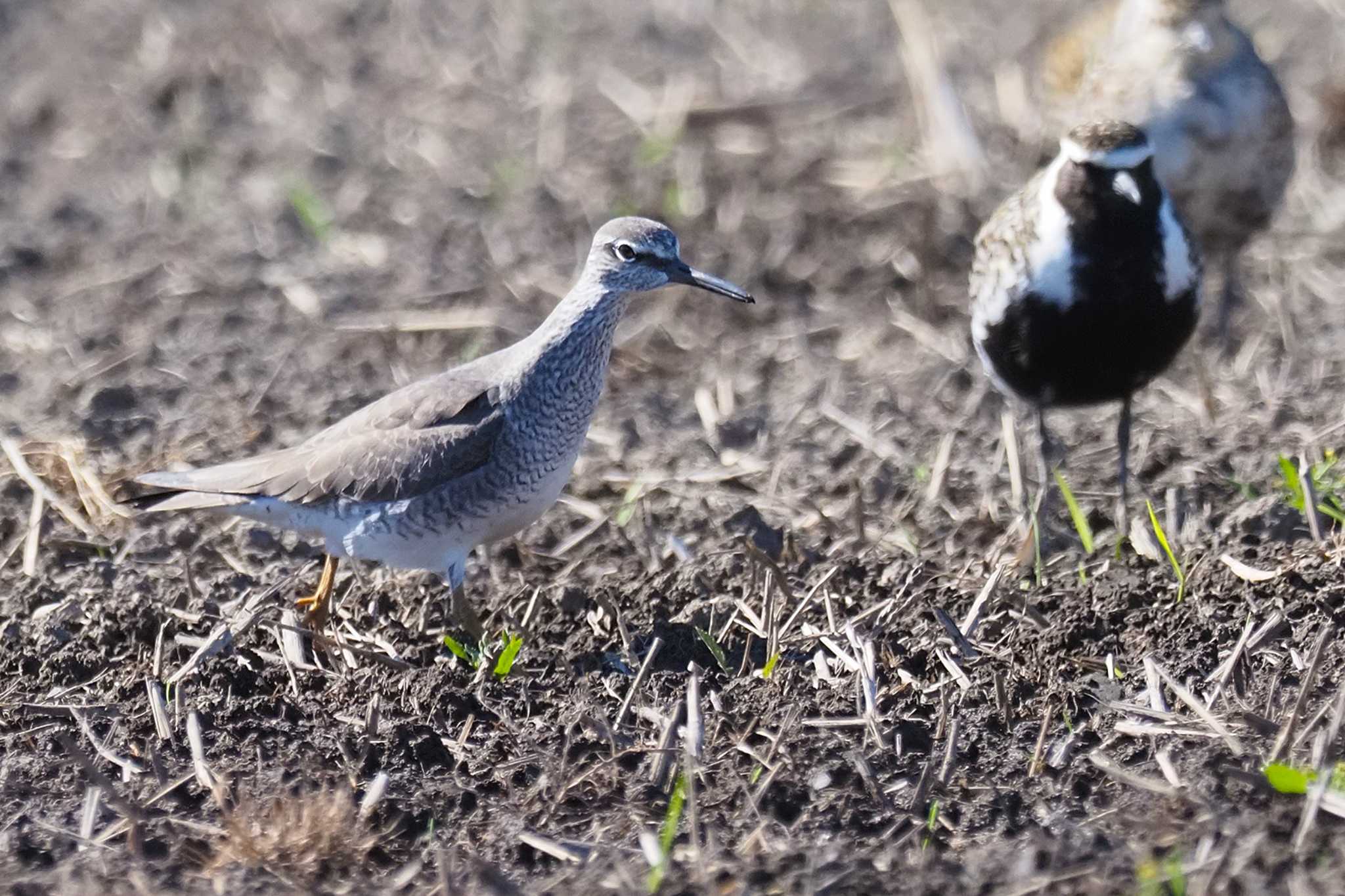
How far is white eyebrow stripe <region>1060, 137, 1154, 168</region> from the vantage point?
5.62 m

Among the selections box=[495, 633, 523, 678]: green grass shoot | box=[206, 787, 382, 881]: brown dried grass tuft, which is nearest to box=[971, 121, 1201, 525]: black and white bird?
box=[495, 633, 523, 678]: green grass shoot

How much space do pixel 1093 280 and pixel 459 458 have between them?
6.76 feet

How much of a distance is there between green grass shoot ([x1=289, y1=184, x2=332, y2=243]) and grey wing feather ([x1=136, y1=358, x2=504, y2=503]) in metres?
2.96

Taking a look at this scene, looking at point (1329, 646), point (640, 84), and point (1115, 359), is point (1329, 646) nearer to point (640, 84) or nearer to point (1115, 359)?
point (1115, 359)

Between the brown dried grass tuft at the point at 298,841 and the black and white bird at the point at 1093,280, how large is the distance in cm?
278

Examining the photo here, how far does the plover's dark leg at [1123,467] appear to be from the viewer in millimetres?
5816

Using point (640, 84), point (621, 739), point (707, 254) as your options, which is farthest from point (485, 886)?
point (640, 84)

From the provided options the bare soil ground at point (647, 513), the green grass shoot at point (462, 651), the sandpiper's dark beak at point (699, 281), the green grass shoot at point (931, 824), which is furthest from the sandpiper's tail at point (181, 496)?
the green grass shoot at point (931, 824)

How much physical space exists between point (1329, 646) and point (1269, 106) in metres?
3.34

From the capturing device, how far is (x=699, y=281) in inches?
219

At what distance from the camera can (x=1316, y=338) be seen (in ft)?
24.2

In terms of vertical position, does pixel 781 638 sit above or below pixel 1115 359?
below

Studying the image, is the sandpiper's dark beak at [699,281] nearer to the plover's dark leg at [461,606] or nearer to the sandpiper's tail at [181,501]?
the plover's dark leg at [461,606]

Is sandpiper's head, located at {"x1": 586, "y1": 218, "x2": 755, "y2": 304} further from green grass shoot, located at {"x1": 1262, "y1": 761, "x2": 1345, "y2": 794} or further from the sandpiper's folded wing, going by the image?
green grass shoot, located at {"x1": 1262, "y1": 761, "x2": 1345, "y2": 794}
